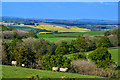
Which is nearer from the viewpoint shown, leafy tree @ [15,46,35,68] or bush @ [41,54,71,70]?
bush @ [41,54,71,70]

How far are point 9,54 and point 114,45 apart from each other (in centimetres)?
4248

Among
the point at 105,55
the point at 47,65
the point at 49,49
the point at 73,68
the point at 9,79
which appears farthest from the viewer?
the point at 49,49

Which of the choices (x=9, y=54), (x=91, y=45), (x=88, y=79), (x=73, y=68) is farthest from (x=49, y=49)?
(x=88, y=79)

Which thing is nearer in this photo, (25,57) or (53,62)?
(53,62)

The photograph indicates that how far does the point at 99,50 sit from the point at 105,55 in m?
1.49

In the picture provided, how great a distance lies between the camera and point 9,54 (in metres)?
27.7

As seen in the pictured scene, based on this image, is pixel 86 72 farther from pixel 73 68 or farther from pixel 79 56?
pixel 79 56

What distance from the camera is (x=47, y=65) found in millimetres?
25281

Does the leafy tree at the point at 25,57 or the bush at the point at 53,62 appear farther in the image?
the leafy tree at the point at 25,57

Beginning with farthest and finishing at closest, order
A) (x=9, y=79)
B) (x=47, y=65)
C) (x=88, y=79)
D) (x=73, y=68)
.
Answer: (x=47, y=65) → (x=73, y=68) → (x=88, y=79) → (x=9, y=79)

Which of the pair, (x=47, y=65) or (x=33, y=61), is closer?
(x=47, y=65)

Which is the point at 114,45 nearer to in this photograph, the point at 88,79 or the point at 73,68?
the point at 73,68

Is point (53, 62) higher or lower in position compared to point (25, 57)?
lower

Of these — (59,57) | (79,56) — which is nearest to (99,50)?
(79,56)
